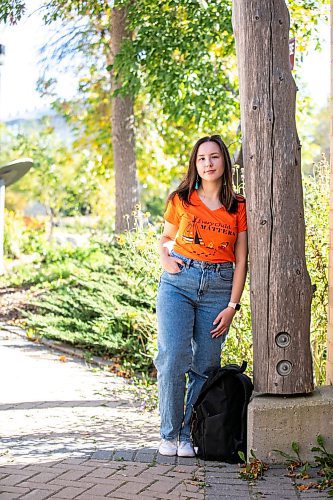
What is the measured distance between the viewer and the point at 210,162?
4969 millimetres

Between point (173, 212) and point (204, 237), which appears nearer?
point (204, 237)

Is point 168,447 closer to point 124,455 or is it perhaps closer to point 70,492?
point 124,455

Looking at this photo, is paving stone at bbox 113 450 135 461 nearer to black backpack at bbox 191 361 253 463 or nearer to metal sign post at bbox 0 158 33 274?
black backpack at bbox 191 361 253 463

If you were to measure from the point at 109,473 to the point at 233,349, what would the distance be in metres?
2.16

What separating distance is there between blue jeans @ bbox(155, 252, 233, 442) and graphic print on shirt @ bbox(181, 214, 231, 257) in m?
0.07

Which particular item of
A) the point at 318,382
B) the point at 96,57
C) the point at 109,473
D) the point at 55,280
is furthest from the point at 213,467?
the point at 96,57

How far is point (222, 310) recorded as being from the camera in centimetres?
500

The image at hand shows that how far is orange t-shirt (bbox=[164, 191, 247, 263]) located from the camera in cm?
491

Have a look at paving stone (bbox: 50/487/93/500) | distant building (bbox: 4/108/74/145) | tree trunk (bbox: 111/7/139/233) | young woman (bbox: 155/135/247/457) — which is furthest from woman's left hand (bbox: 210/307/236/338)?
distant building (bbox: 4/108/74/145)

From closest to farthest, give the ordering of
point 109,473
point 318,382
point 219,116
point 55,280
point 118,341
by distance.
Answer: point 109,473 < point 318,382 < point 118,341 < point 219,116 < point 55,280

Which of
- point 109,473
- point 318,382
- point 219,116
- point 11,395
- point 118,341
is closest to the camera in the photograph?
point 109,473

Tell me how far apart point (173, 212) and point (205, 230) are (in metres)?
0.25

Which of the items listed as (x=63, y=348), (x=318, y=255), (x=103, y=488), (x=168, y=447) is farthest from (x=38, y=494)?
(x=63, y=348)

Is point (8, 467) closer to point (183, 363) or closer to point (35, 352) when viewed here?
point (183, 363)
